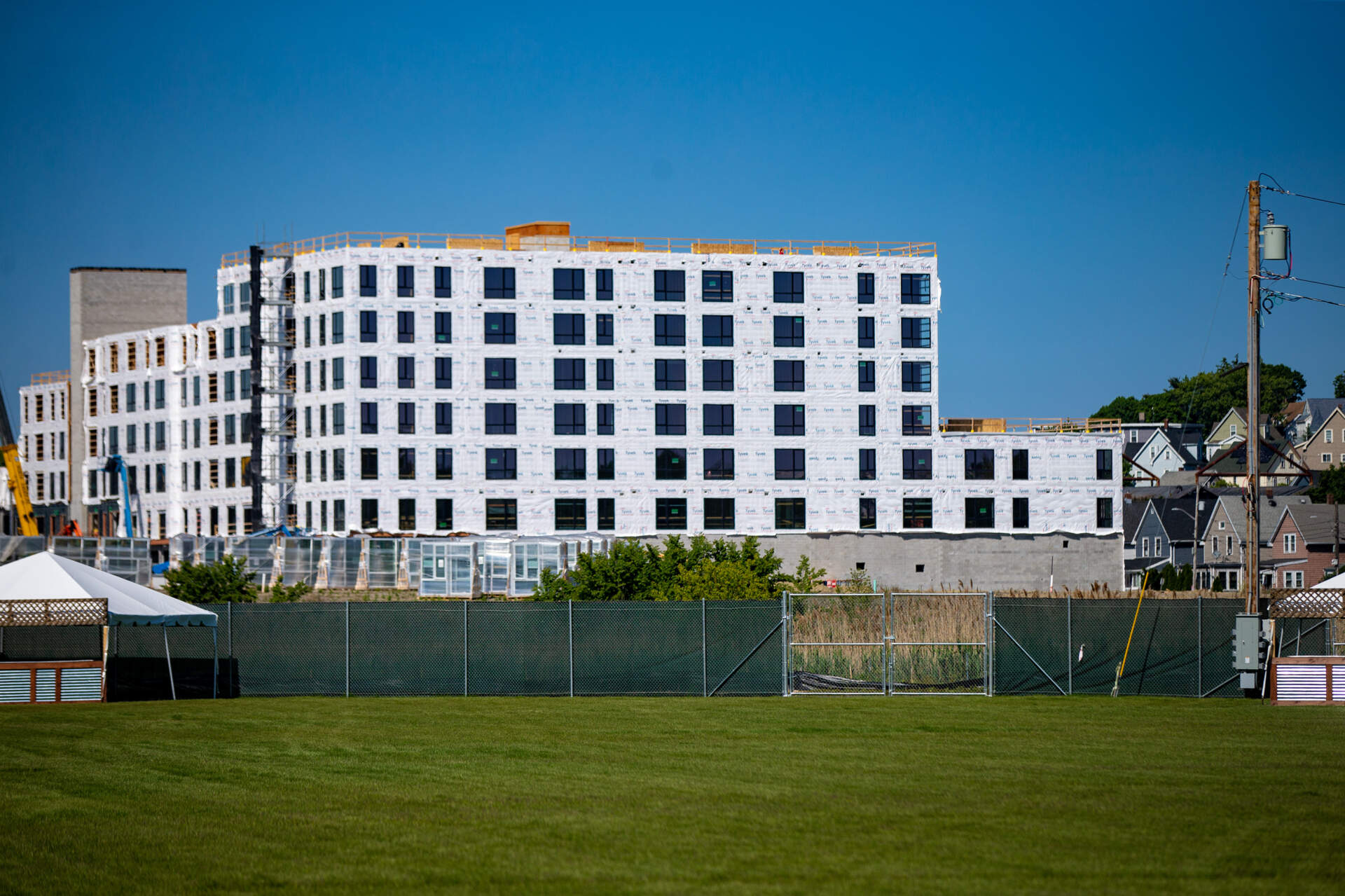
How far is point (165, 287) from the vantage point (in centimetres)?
10669

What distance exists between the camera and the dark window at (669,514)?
3401 inches

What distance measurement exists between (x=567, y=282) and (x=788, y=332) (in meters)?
14.1

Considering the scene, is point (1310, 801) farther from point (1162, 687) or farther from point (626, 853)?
point (1162, 687)

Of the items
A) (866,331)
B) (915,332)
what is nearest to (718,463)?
(866,331)

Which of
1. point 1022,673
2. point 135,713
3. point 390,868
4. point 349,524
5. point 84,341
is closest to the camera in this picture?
point 390,868

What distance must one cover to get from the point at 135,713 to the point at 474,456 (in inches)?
2098

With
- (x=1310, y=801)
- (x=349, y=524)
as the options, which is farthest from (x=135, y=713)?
(x=349, y=524)

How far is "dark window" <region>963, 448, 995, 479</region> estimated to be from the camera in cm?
8919

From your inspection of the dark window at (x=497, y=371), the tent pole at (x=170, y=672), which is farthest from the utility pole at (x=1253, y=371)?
the dark window at (x=497, y=371)

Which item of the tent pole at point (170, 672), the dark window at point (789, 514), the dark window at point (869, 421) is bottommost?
the tent pole at point (170, 672)

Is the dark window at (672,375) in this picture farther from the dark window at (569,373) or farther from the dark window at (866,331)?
the dark window at (866,331)

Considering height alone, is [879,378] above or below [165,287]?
below

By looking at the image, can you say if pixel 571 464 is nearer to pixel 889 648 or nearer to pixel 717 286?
pixel 717 286

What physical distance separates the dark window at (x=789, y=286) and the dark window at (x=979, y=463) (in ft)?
47.9
